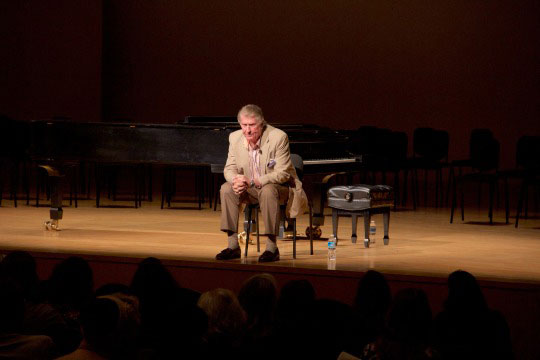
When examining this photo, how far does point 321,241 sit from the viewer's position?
693cm

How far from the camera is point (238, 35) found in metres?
11.8

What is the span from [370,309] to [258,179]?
7.08 ft

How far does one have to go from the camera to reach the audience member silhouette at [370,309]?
3.61 m

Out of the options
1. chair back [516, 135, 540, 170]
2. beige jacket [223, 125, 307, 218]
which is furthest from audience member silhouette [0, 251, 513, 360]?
chair back [516, 135, 540, 170]

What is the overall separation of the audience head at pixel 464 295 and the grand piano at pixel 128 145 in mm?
3090

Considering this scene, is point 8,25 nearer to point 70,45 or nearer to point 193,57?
point 70,45

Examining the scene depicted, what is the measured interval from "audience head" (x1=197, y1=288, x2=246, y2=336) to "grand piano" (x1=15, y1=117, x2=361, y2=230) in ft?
12.1

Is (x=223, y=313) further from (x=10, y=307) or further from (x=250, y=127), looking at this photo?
(x=250, y=127)

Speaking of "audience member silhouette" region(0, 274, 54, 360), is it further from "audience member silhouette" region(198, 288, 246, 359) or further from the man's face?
the man's face

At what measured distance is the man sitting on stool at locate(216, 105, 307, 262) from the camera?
588cm

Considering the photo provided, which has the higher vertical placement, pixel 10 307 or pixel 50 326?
pixel 10 307

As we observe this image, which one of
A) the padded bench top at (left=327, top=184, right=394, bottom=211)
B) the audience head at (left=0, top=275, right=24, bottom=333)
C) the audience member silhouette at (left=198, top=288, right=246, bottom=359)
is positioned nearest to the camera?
the audience head at (left=0, top=275, right=24, bottom=333)

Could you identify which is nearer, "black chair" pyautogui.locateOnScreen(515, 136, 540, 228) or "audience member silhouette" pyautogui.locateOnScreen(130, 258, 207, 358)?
"audience member silhouette" pyautogui.locateOnScreen(130, 258, 207, 358)

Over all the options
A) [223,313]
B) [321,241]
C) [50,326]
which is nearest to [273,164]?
[321,241]
